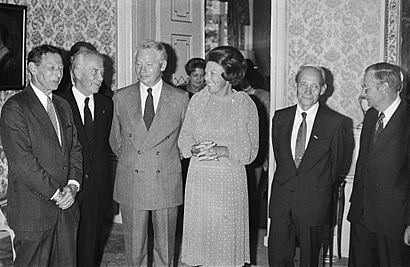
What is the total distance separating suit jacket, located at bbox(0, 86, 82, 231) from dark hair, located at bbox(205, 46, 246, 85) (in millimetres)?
1116

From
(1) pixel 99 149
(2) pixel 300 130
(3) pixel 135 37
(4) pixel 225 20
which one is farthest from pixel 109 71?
(4) pixel 225 20

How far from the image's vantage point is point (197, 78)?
18.0 ft

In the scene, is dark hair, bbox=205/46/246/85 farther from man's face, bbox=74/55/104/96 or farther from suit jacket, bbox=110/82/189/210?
man's face, bbox=74/55/104/96

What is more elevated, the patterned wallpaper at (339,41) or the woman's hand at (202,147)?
the patterned wallpaper at (339,41)

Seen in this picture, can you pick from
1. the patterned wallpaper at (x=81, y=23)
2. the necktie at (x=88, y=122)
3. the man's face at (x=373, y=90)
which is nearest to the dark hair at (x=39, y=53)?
the necktie at (x=88, y=122)

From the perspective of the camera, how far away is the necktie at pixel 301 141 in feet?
12.2

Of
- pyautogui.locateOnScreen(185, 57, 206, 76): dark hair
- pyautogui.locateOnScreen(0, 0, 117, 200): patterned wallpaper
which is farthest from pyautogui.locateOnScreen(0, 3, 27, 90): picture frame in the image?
pyautogui.locateOnScreen(185, 57, 206, 76): dark hair

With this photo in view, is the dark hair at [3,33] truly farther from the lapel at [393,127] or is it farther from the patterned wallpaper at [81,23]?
the lapel at [393,127]

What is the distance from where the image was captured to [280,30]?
5.03m

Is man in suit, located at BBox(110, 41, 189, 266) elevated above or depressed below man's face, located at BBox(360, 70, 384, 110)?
below

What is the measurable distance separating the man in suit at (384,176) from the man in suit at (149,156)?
118 cm

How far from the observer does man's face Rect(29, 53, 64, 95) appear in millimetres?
3328

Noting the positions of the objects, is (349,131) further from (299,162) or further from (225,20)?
(225,20)

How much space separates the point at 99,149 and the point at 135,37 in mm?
2210
